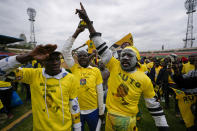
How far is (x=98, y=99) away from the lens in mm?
2658

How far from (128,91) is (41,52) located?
4.91ft

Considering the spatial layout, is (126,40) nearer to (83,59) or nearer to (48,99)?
(83,59)

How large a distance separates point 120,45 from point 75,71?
157 cm

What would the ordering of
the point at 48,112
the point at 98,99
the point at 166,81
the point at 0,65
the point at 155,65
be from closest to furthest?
the point at 0,65 < the point at 48,112 < the point at 98,99 < the point at 166,81 < the point at 155,65

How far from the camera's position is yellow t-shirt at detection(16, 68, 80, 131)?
1.59 metres

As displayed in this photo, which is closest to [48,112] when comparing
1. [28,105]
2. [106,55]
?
[106,55]

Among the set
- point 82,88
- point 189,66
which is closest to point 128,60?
point 82,88

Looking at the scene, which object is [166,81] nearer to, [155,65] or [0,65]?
[155,65]

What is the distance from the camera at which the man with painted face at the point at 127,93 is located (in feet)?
6.11

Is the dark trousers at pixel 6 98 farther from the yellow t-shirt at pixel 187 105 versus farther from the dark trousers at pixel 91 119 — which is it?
the yellow t-shirt at pixel 187 105

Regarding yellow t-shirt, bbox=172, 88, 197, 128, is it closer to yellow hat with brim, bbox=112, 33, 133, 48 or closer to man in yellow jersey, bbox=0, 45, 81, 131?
yellow hat with brim, bbox=112, 33, 133, 48

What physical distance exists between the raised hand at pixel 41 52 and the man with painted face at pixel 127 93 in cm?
86

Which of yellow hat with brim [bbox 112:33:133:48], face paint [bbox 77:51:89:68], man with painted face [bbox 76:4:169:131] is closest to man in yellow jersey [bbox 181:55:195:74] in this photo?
yellow hat with brim [bbox 112:33:133:48]

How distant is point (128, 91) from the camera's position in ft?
6.31
